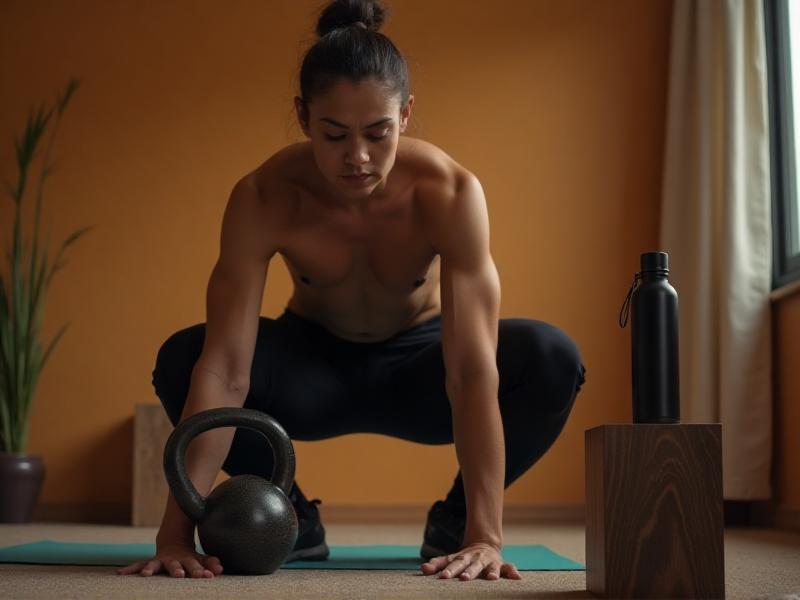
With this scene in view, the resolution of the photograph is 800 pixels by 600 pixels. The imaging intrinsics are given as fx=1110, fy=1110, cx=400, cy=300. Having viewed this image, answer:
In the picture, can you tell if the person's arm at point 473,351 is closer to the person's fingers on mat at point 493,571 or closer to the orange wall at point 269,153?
the person's fingers on mat at point 493,571

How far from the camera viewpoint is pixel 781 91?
11.9ft

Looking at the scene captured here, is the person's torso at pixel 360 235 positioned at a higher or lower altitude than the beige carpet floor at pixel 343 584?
higher

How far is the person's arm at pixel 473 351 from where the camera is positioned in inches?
69.4

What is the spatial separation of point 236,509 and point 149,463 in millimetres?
2250

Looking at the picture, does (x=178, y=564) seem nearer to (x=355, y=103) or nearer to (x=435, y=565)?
(x=435, y=565)

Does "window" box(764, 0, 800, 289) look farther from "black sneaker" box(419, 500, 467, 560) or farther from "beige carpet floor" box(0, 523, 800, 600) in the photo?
"black sneaker" box(419, 500, 467, 560)

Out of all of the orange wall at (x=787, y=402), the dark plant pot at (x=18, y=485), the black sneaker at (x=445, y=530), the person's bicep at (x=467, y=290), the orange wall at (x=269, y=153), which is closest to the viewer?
the person's bicep at (x=467, y=290)

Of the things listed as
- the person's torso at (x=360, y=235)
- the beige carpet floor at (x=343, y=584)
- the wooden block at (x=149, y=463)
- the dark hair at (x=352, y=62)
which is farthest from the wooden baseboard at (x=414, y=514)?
the dark hair at (x=352, y=62)

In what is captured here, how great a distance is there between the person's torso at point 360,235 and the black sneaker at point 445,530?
15.5 inches

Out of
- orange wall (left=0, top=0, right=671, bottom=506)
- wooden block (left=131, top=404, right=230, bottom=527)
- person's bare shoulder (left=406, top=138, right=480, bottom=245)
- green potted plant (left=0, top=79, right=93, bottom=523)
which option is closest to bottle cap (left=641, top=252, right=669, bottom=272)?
person's bare shoulder (left=406, top=138, right=480, bottom=245)

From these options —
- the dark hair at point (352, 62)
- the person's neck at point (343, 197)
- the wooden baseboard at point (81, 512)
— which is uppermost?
the dark hair at point (352, 62)

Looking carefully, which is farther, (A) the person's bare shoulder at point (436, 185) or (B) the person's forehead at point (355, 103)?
(A) the person's bare shoulder at point (436, 185)

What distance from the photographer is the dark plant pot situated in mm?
3686

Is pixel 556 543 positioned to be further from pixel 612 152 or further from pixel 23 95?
pixel 23 95
